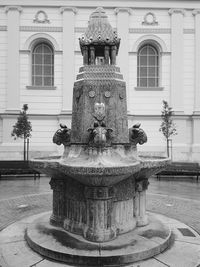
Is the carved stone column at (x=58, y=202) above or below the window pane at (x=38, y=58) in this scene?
below

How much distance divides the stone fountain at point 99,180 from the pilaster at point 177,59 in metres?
16.7

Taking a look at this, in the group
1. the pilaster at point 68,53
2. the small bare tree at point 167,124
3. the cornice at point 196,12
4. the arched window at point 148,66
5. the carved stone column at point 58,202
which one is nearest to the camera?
the carved stone column at point 58,202

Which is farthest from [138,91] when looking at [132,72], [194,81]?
[194,81]

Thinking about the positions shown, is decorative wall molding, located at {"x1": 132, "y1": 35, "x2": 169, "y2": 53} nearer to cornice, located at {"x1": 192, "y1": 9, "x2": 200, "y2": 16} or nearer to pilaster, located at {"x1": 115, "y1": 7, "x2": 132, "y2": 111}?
pilaster, located at {"x1": 115, "y1": 7, "x2": 132, "y2": 111}

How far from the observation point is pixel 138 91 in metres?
21.6

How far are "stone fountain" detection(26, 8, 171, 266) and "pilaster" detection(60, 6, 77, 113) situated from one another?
15446 mm

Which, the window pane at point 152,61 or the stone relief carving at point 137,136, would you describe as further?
the window pane at point 152,61

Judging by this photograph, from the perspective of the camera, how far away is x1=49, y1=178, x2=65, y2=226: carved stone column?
541cm

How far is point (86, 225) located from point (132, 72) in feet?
60.2

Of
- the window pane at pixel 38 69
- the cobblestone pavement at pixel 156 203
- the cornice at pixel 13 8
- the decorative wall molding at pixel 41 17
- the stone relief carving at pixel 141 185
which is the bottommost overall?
the cobblestone pavement at pixel 156 203

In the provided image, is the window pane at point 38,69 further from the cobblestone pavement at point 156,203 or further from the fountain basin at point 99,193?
the fountain basin at point 99,193

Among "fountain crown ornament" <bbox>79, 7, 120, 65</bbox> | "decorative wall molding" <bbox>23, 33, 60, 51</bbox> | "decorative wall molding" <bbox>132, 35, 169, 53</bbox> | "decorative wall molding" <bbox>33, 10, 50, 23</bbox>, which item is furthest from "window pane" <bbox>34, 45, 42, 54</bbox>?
"fountain crown ornament" <bbox>79, 7, 120, 65</bbox>

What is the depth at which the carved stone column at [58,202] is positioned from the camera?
5.41 m

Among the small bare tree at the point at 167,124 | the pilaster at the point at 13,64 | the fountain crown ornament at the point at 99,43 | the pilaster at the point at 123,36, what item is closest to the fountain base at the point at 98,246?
the fountain crown ornament at the point at 99,43
